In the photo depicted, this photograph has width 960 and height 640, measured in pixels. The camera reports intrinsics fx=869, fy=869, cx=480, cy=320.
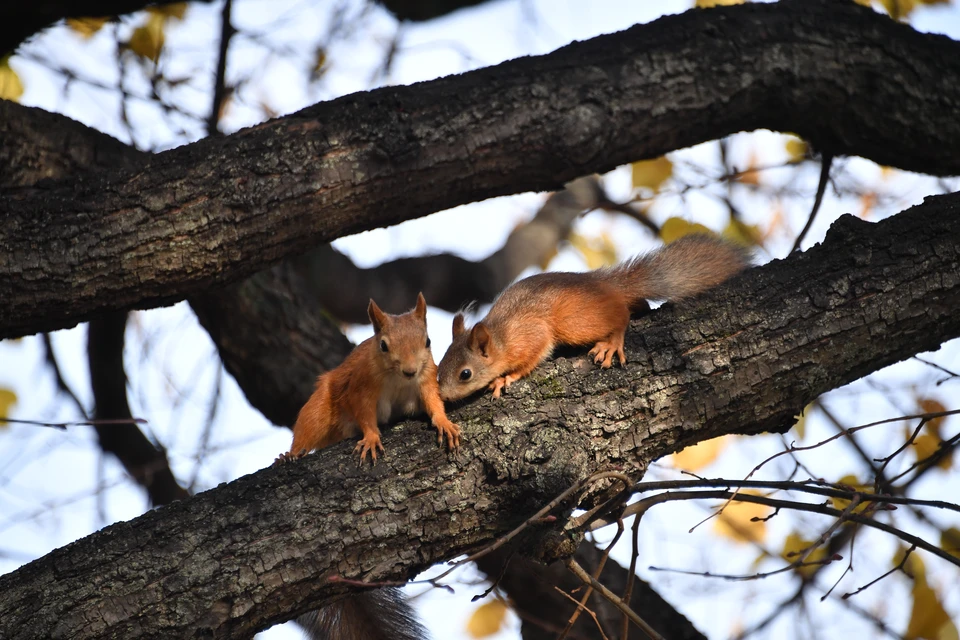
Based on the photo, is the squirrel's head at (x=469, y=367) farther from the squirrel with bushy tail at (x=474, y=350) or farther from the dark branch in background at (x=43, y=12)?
the dark branch in background at (x=43, y=12)

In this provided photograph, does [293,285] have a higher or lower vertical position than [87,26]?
lower

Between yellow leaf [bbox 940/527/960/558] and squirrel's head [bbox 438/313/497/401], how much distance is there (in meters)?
1.75

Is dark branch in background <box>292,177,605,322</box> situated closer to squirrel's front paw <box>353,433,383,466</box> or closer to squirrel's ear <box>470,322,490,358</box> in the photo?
squirrel's ear <box>470,322,490,358</box>

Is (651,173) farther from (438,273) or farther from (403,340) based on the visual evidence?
(403,340)

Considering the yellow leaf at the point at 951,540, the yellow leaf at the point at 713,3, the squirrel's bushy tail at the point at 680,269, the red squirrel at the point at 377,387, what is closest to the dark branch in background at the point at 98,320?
the red squirrel at the point at 377,387

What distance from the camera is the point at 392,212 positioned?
3.27 metres

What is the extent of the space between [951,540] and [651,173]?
2.01 metres

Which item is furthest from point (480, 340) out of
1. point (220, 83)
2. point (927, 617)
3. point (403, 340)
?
point (220, 83)

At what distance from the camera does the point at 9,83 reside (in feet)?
12.5

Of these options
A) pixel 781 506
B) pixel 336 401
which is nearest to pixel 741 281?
pixel 781 506

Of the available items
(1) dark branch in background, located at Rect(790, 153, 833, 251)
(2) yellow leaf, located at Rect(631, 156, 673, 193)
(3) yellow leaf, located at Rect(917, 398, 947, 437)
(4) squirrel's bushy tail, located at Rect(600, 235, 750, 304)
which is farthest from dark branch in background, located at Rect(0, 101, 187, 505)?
(3) yellow leaf, located at Rect(917, 398, 947, 437)

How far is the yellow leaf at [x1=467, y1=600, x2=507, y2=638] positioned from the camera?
3926 millimetres

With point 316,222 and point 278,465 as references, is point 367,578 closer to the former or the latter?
point 278,465

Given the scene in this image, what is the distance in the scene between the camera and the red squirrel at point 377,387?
299 cm
